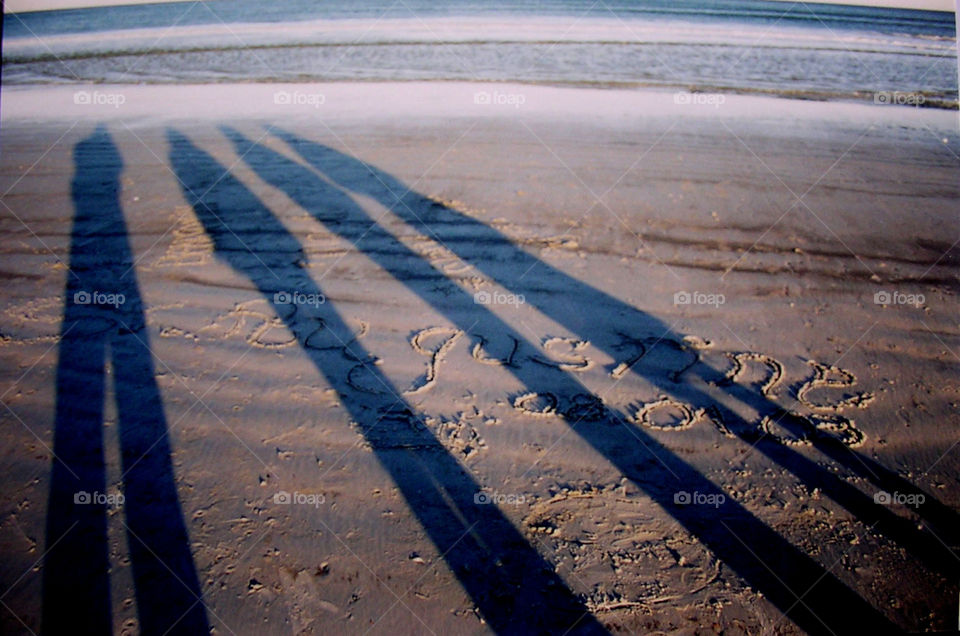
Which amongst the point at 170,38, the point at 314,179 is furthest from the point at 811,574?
the point at 170,38

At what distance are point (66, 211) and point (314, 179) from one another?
8.74ft

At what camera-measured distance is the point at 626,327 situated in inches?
150

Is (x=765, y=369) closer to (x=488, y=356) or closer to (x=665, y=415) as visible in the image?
(x=665, y=415)

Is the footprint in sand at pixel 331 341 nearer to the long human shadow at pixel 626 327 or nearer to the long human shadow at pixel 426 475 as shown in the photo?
the long human shadow at pixel 426 475

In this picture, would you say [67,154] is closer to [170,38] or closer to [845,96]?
[170,38]

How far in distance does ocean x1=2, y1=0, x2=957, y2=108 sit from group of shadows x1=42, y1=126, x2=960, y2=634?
26.7ft

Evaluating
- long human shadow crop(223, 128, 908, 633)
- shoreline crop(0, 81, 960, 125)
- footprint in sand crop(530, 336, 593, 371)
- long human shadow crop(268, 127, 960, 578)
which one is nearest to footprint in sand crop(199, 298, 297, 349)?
long human shadow crop(223, 128, 908, 633)

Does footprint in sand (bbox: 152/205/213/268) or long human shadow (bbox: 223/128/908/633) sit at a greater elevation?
footprint in sand (bbox: 152/205/213/268)

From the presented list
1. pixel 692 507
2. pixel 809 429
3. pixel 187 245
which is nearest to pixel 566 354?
pixel 692 507

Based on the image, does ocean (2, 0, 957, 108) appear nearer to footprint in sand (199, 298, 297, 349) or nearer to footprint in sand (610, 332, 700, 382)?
Result: footprint in sand (610, 332, 700, 382)

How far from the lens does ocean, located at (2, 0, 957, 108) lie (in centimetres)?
1120

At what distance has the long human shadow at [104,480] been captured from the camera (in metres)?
2.23

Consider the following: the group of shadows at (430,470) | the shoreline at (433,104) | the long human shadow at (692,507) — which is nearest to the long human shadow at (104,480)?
the group of shadows at (430,470)

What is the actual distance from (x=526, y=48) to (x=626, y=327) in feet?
41.0
